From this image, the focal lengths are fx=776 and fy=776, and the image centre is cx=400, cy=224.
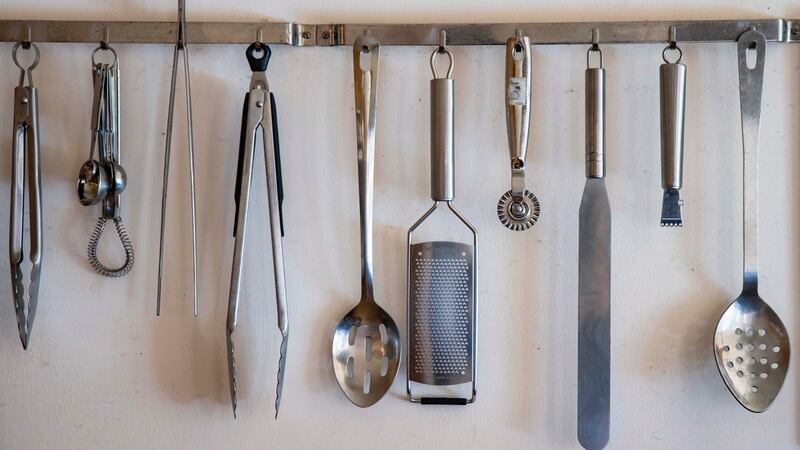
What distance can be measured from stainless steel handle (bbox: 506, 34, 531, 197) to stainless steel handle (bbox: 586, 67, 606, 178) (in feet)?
0.23

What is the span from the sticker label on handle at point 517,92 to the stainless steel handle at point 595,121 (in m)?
0.07

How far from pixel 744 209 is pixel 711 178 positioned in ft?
0.18

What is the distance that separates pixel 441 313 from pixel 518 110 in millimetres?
257

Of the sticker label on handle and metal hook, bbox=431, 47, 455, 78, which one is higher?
metal hook, bbox=431, 47, 455, 78

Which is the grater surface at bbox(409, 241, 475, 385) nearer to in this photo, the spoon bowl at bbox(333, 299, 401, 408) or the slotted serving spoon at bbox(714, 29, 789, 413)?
the spoon bowl at bbox(333, 299, 401, 408)

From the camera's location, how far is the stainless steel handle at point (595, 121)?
89 centimetres

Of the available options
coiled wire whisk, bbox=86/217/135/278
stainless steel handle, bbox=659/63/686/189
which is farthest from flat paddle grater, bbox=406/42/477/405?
coiled wire whisk, bbox=86/217/135/278

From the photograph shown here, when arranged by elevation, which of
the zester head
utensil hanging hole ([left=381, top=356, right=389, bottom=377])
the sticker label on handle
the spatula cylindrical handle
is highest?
the sticker label on handle

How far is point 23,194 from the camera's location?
949mm

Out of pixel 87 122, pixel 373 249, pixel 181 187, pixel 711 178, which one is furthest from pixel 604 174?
pixel 87 122

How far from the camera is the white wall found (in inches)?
36.8

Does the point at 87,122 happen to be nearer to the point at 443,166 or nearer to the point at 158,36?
the point at 158,36

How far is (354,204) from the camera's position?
0.96m

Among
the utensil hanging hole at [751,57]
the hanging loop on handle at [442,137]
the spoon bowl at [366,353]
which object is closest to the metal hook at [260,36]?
the hanging loop on handle at [442,137]
